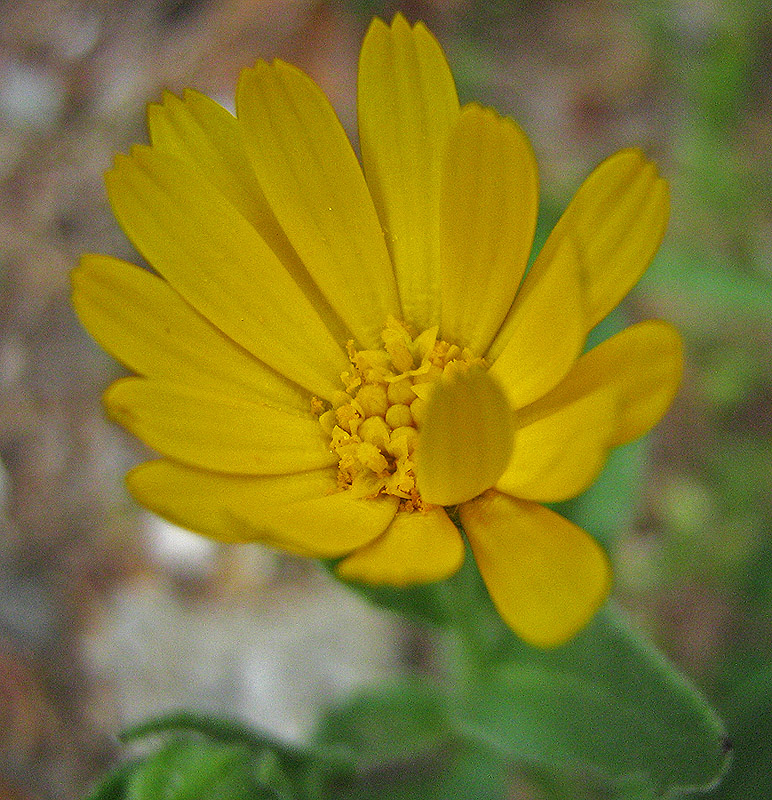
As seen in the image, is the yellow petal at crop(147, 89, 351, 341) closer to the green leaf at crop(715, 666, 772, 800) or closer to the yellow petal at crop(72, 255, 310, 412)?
the yellow petal at crop(72, 255, 310, 412)

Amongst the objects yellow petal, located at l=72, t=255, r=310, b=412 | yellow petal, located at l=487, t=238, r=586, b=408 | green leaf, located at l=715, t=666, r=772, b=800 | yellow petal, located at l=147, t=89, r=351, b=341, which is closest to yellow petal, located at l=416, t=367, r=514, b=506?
yellow petal, located at l=487, t=238, r=586, b=408

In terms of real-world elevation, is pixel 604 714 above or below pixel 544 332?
below

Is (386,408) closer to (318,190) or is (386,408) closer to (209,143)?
(318,190)

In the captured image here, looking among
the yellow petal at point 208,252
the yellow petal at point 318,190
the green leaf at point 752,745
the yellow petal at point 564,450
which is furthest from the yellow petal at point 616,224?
the green leaf at point 752,745

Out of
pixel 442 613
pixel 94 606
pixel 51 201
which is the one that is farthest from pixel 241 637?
pixel 51 201

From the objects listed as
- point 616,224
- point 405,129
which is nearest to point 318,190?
point 405,129
